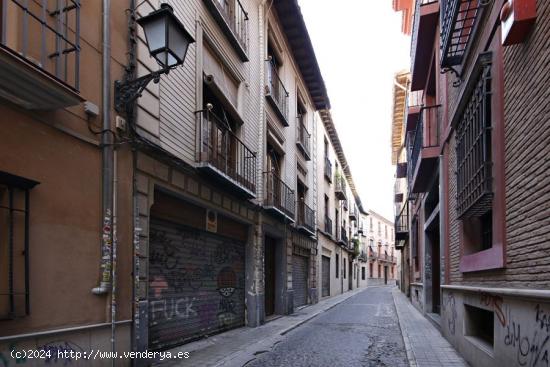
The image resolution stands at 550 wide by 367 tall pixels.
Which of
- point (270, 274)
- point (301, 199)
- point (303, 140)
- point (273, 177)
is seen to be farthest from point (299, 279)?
point (273, 177)

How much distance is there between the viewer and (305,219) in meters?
18.8

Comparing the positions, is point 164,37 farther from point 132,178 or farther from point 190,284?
point 190,284

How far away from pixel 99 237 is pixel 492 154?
191 inches

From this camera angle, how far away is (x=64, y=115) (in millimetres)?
5309

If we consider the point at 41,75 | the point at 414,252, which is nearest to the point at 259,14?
the point at 41,75

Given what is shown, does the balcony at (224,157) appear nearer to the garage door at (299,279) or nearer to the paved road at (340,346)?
the paved road at (340,346)

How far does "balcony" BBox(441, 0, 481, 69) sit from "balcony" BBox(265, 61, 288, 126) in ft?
21.3

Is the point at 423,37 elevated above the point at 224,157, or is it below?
above

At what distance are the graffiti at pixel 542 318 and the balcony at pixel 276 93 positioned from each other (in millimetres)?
10293

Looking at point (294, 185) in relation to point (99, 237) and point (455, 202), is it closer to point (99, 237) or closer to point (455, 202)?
point (455, 202)

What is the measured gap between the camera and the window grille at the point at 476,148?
6.07 metres

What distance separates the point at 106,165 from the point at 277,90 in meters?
9.96

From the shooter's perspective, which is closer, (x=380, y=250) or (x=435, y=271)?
(x=435, y=271)

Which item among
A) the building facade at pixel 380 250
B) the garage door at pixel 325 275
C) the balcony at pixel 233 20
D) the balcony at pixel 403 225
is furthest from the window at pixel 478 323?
the building facade at pixel 380 250
